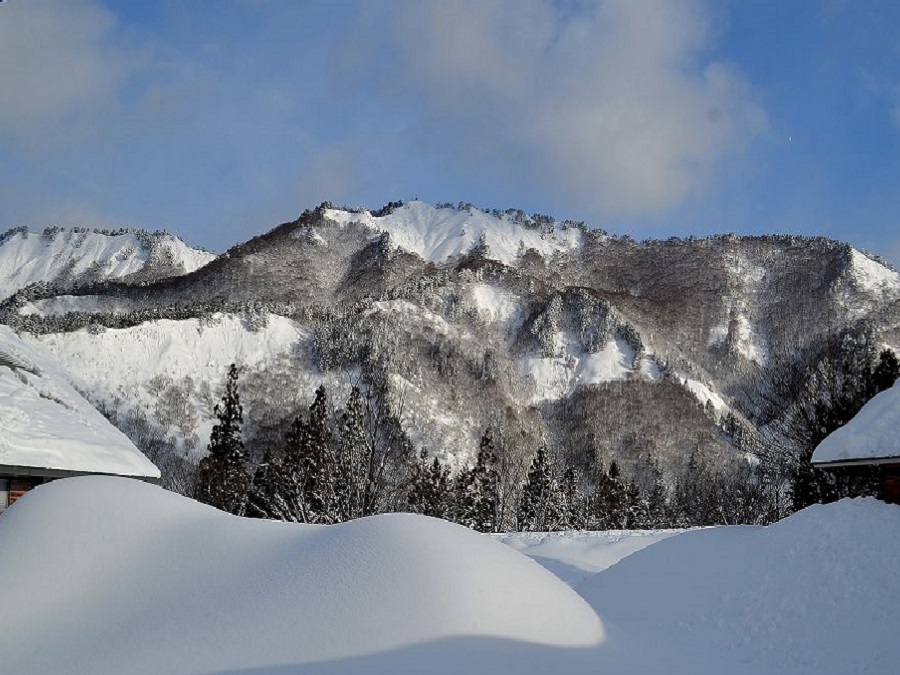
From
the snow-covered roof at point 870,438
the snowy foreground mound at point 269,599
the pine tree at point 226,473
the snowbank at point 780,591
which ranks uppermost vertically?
the pine tree at point 226,473

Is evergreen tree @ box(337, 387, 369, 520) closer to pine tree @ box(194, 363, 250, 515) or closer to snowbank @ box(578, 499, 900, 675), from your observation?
snowbank @ box(578, 499, 900, 675)

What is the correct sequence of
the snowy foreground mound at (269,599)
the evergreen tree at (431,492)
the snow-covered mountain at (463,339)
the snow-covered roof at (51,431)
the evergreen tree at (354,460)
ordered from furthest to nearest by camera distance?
the snow-covered mountain at (463,339) → the evergreen tree at (431,492) → the evergreen tree at (354,460) → the snow-covered roof at (51,431) → the snowy foreground mound at (269,599)

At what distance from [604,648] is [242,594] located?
2239 millimetres

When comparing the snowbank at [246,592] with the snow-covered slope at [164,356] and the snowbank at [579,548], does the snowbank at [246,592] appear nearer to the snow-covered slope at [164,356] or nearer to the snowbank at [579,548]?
the snowbank at [579,548]

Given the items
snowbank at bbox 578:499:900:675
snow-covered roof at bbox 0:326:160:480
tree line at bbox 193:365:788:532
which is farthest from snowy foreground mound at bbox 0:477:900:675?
tree line at bbox 193:365:788:532

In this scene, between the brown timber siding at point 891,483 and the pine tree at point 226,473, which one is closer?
the brown timber siding at point 891,483

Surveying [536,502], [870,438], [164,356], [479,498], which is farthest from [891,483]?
[164,356]

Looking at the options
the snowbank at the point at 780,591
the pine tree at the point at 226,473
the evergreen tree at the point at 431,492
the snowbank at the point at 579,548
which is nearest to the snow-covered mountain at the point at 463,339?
the evergreen tree at the point at 431,492

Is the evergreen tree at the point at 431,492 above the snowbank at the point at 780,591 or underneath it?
above

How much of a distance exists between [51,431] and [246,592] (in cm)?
887

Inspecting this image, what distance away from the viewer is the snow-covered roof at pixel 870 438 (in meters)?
12.1

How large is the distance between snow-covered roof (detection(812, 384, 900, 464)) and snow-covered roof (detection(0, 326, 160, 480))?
1326 cm

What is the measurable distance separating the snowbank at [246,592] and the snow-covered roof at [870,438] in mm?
10533

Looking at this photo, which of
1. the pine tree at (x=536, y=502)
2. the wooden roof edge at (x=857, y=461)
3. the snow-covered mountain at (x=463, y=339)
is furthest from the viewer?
the snow-covered mountain at (x=463, y=339)
